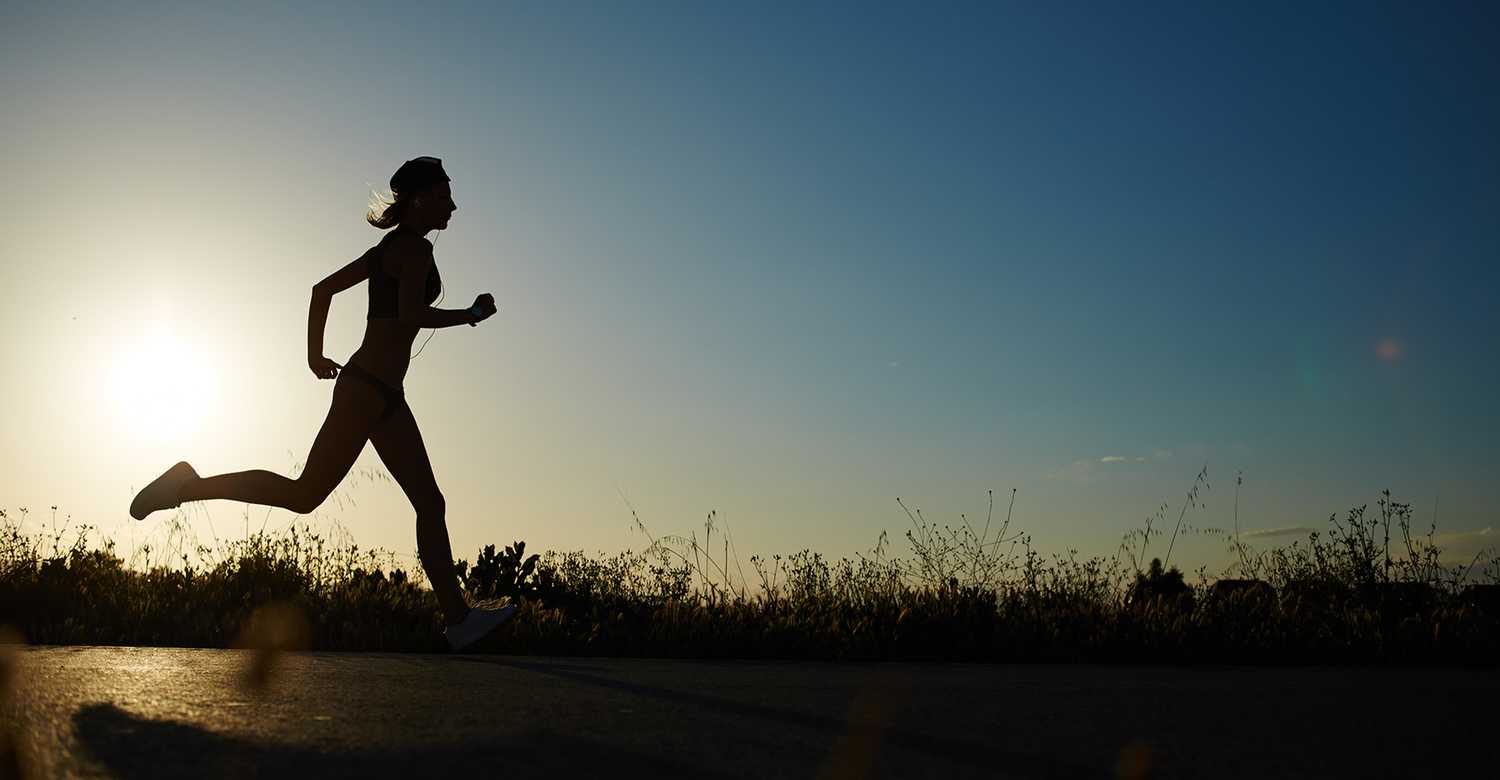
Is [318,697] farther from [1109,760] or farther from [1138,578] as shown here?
[1138,578]

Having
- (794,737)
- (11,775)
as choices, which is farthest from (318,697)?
(794,737)

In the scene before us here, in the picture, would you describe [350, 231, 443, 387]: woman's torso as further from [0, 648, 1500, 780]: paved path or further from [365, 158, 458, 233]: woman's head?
[0, 648, 1500, 780]: paved path

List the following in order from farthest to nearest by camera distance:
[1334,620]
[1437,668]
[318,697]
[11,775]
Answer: [1334,620]
[1437,668]
[318,697]
[11,775]

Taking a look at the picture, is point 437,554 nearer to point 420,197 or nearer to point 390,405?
point 390,405

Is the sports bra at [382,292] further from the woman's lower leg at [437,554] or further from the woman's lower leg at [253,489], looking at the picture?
the woman's lower leg at [437,554]

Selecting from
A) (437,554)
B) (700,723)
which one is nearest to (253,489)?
(437,554)

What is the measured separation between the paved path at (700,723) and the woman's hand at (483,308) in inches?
63.6

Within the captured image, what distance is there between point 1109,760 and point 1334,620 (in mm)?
4914

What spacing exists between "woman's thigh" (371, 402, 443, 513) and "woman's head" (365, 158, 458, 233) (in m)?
0.98

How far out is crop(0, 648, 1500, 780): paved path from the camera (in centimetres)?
300

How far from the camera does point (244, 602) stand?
7547 millimetres

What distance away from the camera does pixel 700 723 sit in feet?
12.0

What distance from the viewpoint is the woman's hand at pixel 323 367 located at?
6.00 meters

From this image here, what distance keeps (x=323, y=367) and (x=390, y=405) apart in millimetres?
437
